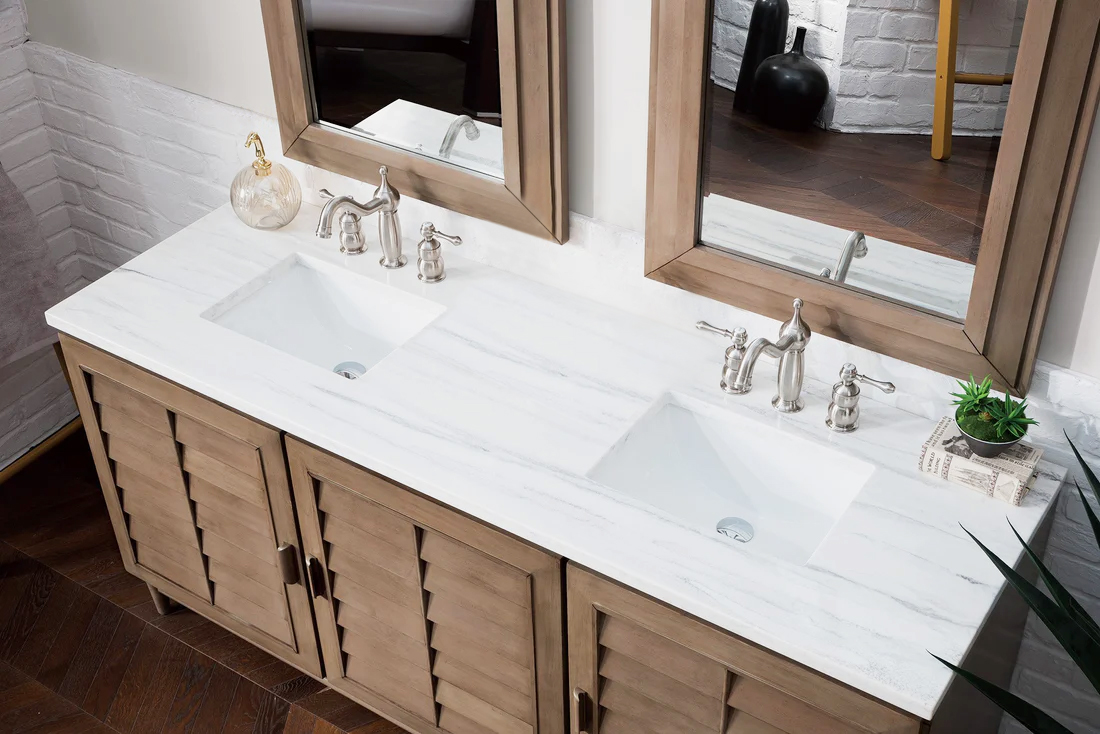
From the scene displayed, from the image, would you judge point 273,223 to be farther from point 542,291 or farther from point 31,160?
point 31,160

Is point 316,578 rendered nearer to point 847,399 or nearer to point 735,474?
point 735,474

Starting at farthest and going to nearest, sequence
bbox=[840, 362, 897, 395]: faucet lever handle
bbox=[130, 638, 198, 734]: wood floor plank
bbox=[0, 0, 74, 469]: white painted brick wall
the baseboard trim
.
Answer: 1. the baseboard trim
2. bbox=[0, 0, 74, 469]: white painted brick wall
3. bbox=[130, 638, 198, 734]: wood floor plank
4. bbox=[840, 362, 897, 395]: faucet lever handle

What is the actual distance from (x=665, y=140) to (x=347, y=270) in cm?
68

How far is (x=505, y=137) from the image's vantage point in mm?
1896

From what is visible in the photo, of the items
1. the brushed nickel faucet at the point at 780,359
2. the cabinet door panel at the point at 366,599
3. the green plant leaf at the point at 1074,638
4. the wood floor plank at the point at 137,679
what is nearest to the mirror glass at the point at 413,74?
the brushed nickel faucet at the point at 780,359

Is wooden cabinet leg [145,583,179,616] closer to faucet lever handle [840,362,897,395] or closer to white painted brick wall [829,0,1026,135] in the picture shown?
faucet lever handle [840,362,897,395]

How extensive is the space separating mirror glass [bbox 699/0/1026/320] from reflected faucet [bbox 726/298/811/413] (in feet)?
0.35

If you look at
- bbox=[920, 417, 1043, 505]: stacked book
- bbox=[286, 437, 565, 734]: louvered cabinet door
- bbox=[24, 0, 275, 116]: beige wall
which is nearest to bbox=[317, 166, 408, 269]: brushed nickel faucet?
bbox=[24, 0, 275, 116]: beige wall

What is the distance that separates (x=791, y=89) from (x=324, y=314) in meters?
1.00

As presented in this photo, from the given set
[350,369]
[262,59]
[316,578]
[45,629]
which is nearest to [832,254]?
[350,369]

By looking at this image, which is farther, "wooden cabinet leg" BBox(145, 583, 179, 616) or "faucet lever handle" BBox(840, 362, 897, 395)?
"wooden cabinet leg" BBox(145, 583, 179, 616)

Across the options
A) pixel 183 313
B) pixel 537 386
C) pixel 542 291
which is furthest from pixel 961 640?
pixel 183 313

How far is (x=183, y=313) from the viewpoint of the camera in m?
1.99

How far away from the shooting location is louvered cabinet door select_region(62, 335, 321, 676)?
6.27 feet
